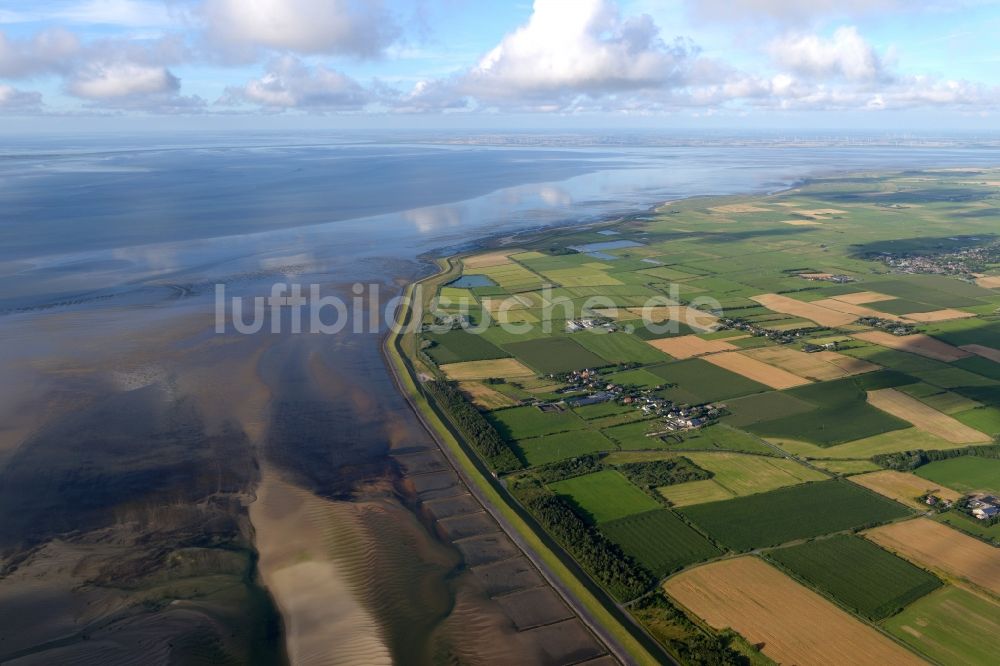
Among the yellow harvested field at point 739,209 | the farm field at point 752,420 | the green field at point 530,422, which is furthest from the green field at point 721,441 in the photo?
the yellow harvested field at point 739,209

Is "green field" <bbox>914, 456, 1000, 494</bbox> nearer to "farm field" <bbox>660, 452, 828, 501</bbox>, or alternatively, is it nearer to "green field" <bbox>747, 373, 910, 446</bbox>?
"green field" <bbox>747, 373, 910, 446</bbox>

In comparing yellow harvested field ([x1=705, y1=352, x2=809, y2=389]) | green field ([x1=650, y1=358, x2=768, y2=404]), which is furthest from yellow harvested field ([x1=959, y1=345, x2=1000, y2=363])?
green field ([x1=650, y1=358, x2=768, y2=404])

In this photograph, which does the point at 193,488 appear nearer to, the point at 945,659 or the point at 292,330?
the point at 292,330

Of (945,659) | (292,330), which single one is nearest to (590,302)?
(292,330)

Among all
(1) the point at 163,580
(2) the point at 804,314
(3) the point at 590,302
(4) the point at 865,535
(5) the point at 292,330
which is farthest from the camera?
(3) the point at 590,302

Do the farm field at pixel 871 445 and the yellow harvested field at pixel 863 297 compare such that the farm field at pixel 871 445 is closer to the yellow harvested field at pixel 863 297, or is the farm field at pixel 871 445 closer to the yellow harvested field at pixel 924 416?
the yellow harvested field at pixel 924 416

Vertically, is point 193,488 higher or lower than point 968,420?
lower
